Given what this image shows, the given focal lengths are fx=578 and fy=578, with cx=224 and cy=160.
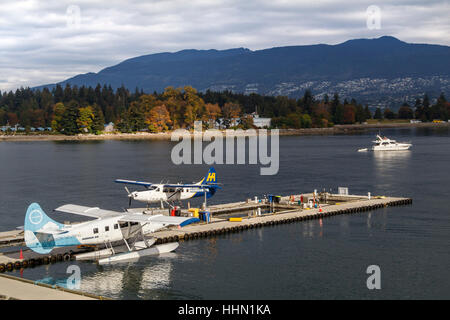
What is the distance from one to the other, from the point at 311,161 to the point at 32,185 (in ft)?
175

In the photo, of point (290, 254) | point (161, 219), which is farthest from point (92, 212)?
point (290, 254)

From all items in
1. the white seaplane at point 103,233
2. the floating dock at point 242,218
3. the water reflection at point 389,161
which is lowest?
the water reflection at point 389,161

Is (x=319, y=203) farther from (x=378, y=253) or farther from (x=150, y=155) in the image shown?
(x=150, y=155)

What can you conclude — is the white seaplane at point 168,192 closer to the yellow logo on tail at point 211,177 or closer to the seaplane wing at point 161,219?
the yellow logo on tail at point 211,177

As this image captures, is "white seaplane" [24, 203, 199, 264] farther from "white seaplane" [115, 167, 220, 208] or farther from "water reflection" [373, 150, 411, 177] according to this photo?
"water reflection" [373, 150, 411, 177]

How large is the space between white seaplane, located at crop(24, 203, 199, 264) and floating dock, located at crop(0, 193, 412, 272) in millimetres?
1563

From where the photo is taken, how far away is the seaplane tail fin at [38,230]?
30562 mm

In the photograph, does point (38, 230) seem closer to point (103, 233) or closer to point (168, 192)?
point (103, 233)

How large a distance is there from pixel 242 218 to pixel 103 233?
14.0 metres

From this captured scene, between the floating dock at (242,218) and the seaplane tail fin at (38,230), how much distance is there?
1693 mm

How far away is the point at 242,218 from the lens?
44469 mm

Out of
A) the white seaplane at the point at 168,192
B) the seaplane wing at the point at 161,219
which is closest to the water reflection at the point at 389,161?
the white seaplane at the point at 168,192

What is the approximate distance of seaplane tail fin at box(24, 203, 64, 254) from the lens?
30562 mm

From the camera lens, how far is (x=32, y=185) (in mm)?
74812
